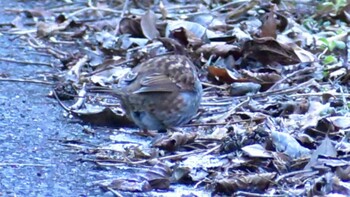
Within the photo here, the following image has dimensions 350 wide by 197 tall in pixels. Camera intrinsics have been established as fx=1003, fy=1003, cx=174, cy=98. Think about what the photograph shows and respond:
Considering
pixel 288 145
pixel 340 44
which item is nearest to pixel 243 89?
pixel 340 44

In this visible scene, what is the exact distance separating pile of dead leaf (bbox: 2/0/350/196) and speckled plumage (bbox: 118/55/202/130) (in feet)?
0.39

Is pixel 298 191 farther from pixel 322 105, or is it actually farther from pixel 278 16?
pixel 278 16

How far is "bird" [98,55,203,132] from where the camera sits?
443cm

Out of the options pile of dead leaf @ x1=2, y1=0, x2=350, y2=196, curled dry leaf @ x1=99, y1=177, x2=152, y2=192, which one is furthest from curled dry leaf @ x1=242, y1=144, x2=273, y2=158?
curled dry leaf @ x1=99, y1=177, x2=152, y2=192

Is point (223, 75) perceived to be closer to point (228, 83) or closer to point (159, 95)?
point (228, 83)

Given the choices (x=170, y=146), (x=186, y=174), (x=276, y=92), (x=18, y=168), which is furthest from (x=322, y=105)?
(x=18, y=168)

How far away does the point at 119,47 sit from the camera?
6.36m

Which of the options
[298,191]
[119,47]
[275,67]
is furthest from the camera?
[119,47]

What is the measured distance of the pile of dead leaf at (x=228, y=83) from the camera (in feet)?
12.2

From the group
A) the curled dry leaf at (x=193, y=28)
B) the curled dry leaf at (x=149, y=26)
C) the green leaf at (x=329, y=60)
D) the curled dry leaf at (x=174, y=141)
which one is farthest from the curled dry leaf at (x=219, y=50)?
the curled dry leaf at (x=174, y=141)

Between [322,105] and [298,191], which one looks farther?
[322,105]

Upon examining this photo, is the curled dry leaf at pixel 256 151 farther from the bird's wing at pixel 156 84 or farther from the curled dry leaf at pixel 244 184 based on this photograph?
the bird's wing at pixel 156 84

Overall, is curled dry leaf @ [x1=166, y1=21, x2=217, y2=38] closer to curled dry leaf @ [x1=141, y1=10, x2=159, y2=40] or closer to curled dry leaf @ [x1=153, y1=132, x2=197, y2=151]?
curled dry leaf @ [x1=141, y1=10, x2=159, y2=40]

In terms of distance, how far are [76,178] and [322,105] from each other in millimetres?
1487
